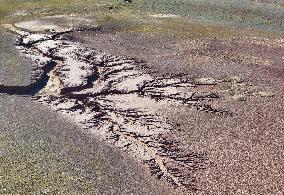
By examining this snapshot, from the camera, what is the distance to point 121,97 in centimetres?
1309

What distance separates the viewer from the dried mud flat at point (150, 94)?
411 inches

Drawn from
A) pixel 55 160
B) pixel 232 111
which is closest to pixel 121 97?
pixel 232 111

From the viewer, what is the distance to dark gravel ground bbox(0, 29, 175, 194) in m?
9.20

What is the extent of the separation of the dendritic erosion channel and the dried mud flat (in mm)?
20

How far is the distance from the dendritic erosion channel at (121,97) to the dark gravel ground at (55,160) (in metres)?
0.41

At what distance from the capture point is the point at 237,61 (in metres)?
16.0

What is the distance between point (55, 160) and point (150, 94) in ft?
13.3

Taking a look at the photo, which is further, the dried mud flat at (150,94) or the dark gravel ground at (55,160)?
the dried mud flat at (150,94)

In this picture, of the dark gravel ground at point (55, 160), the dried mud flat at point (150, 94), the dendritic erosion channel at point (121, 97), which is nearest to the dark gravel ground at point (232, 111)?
the dried mud flat at point (150, 94)

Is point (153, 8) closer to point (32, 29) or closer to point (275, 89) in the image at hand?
point (32, 29)

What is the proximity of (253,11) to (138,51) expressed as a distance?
8.50m

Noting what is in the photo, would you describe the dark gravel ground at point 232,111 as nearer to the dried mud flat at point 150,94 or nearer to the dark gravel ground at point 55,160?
the dried mud flat at point 150,94

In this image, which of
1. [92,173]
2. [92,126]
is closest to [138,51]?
[92,126]

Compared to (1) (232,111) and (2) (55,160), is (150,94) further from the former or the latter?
(2) (55,160)
